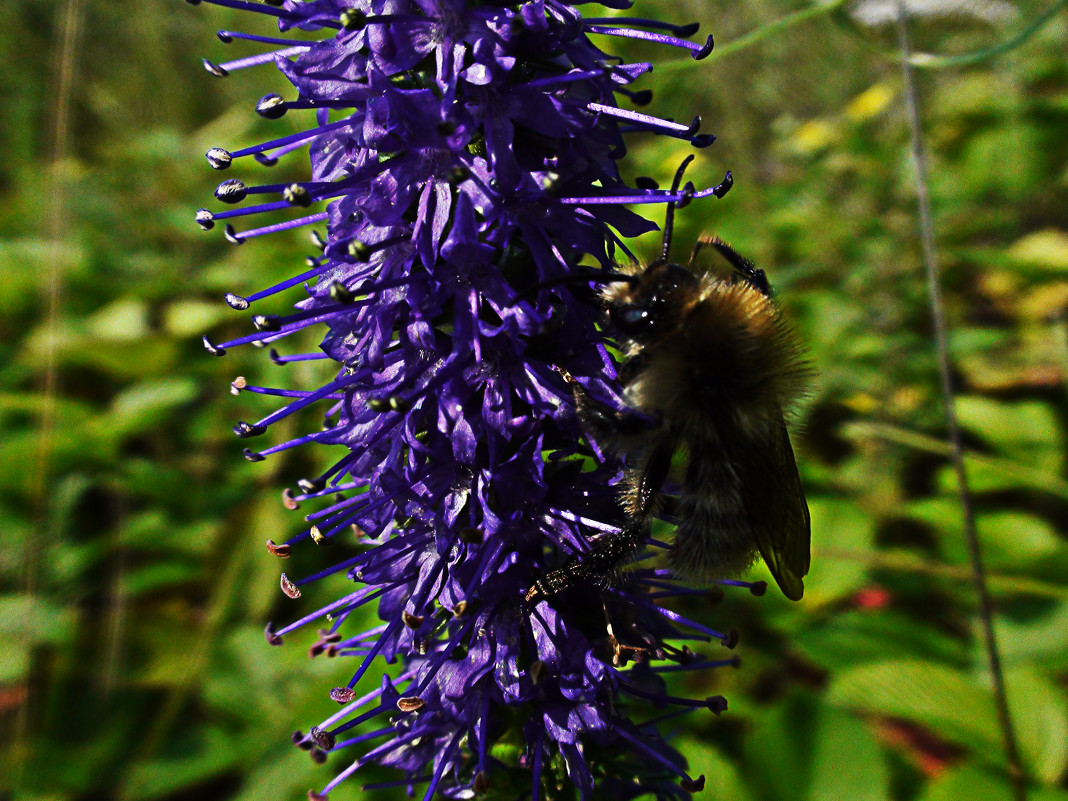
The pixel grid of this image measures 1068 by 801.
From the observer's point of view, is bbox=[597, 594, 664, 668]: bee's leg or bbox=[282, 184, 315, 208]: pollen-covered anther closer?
bbox=[282, 184, 315, 208]: pollen-covered anther

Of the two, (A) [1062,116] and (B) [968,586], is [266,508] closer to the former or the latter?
(B) [968,586]

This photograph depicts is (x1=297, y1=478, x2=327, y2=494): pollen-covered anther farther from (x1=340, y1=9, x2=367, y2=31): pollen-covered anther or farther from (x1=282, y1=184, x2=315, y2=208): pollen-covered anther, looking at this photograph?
(x1=340, y1=9, x2=367, y2=31): pollen-covered anther

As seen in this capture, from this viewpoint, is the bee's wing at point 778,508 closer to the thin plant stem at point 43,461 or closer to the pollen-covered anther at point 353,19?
the pollen-covered anther at point 353,19

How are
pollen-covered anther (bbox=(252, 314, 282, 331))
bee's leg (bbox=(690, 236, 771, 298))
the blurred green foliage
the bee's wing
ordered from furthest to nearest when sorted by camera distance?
1. the blurred green foliage
2. bee's leg (bbox=(690, 236, 771, 298))
3. the bee's wing
4. pollen-covered anther (bbox=(252, 314, 282, 331))

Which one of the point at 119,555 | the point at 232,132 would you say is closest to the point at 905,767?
the point at 119,555

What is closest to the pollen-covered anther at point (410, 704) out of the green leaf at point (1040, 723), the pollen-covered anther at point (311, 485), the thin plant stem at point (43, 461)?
the pollen-covered anther at point (311, 485)

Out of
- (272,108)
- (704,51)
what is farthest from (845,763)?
(272,108)

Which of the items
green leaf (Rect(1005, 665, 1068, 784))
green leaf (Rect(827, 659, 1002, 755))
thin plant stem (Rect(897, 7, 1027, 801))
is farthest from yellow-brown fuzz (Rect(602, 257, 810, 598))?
green leaf (Rect(1005, 665, 1068, 784))
